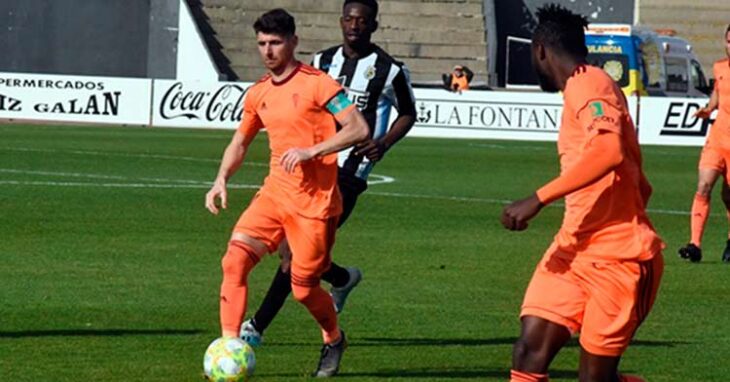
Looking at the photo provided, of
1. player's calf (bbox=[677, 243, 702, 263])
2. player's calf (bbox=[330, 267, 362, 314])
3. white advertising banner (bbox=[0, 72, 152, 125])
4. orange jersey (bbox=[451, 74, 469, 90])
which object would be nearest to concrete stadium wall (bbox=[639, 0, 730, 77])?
orange jersey (bbox=[451, 74, 469, 90])

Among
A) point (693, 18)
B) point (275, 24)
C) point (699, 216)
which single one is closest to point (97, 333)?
point (275, 24)

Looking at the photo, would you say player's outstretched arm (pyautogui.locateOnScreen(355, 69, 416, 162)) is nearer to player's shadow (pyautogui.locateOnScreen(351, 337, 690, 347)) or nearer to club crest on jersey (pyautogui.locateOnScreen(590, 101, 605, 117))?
player's shadow (pyautogui.locateOnScreen(351, 337, 690, 347))

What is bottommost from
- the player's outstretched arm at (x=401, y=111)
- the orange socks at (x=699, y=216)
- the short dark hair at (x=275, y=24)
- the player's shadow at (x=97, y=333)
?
the orange socks at (x=699, y=216)

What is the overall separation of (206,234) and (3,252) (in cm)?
280

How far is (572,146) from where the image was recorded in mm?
7828

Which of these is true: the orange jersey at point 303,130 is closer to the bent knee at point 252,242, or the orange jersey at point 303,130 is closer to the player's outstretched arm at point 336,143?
the player's outstretched arm at point 336,143

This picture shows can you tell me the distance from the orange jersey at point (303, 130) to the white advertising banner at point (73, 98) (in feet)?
103

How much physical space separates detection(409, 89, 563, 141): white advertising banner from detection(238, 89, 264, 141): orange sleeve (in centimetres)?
3061

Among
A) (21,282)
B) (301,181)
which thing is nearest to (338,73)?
(301,181)

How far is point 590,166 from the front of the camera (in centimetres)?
752

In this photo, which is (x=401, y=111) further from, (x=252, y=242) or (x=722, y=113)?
(x=722, y=113)

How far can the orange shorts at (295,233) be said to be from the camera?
10016 millimetres

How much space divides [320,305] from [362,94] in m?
1.93

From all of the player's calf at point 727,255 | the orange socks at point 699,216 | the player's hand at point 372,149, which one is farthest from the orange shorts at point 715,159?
the player's hand at point 372,149
